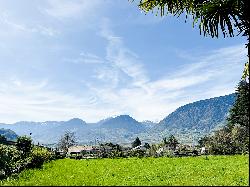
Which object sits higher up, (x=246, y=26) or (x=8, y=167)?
(x=246, y=26)

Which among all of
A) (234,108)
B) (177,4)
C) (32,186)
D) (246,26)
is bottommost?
(32,186)

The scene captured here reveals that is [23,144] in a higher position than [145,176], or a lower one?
higher

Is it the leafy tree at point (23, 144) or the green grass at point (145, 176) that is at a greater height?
the leafy tree at point (23, 144)

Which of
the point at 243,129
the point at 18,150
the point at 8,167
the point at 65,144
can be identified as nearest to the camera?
the point at 8,167

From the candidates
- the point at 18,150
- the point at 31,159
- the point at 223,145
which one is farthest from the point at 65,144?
the point at 31,159

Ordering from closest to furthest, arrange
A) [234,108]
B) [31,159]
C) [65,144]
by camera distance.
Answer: [31,159] < [234,108] < [65,144]

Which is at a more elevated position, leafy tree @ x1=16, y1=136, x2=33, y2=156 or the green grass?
leafy tree @ x1=16, y1=136, x2=33, y2=156

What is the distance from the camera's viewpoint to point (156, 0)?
14539 millimetres

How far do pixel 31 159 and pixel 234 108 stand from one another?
257 feet

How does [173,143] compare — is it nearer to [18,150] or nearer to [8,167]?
[18,150]

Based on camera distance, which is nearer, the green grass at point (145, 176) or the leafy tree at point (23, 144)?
the green grass at point (145, 176)

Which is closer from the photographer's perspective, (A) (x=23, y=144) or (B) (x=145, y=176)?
(B) (x=145, y=176)

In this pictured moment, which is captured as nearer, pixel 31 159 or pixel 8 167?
pixel 8 167

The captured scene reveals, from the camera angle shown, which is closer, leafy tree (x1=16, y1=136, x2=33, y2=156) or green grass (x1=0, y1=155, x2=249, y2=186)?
green grass (x1=0, y1=155, x2=249, y2=186)
